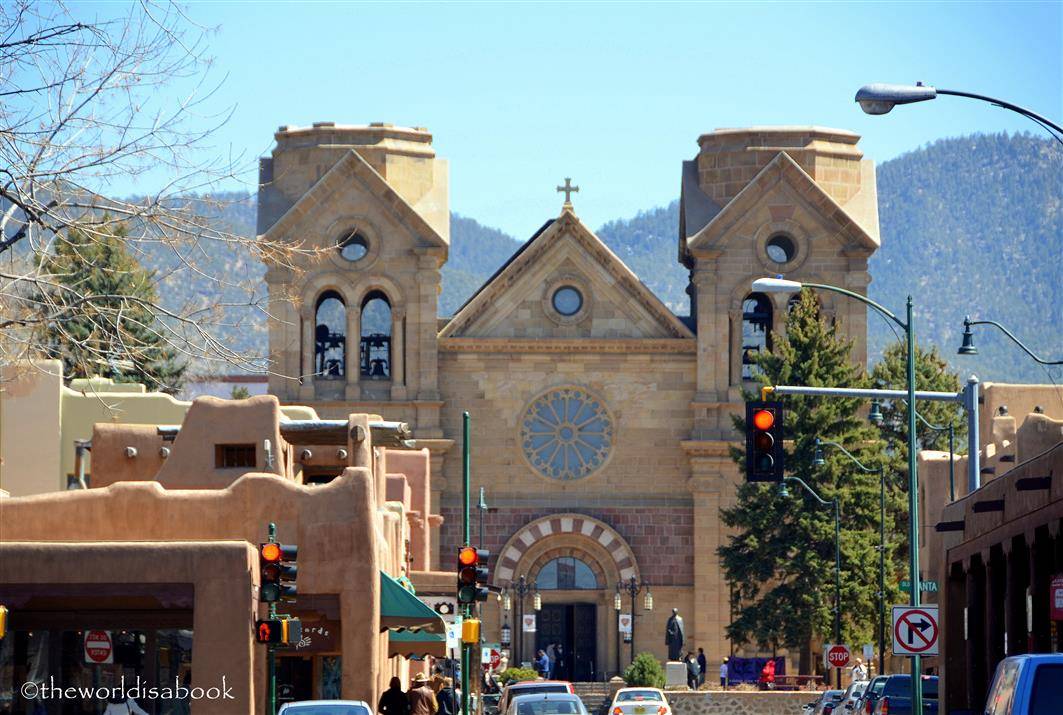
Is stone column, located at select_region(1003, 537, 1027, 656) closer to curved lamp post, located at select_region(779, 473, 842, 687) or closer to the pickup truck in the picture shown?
the pickup truck

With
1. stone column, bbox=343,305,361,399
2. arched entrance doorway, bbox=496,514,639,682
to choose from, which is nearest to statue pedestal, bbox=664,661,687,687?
arched entrance doorway, bbox=496,514,639,682

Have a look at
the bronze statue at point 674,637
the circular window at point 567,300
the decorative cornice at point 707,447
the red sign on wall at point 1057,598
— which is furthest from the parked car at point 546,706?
the circular window at point 567,300

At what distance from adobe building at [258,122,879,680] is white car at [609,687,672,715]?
24346mm

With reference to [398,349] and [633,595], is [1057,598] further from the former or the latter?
[398,349]

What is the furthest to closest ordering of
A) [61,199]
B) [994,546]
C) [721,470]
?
[721,470]
[994,546]
[61,199]

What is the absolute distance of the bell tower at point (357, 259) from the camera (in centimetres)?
6800

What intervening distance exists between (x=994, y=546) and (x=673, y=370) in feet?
117

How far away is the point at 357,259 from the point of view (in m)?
69.1

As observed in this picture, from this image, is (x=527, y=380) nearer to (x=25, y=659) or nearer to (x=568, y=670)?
(x=568, y=670)

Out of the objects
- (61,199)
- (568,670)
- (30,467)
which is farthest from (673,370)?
(61,199)

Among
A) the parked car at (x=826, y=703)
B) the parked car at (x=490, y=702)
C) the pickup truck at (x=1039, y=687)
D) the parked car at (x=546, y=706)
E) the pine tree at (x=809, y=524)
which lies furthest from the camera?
the pine tree at (x=809, y=524)

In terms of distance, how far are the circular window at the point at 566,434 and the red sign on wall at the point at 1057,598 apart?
41414 millimetres

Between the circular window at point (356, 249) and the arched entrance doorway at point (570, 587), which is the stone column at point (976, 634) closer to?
the arched entrance doorway at point (570, 587)

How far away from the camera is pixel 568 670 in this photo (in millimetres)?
68938
